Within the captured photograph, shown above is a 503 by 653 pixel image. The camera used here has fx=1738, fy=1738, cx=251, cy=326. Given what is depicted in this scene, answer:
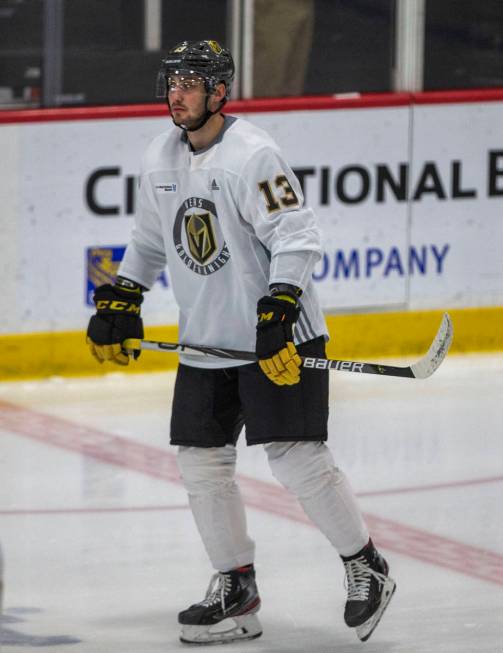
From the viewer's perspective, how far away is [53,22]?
21.7 ft

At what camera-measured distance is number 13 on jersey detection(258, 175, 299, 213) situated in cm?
362

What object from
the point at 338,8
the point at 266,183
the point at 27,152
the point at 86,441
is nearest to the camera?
the point at 266,183

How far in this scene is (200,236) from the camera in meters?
3.73

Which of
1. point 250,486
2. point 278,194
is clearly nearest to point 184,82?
point 278,194

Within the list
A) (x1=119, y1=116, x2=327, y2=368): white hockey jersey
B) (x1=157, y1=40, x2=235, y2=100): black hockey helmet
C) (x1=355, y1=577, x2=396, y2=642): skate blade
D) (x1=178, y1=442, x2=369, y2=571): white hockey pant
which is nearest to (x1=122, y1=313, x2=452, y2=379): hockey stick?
(x1=119, y1=116, x2=327, y2=368): white hockey jersey

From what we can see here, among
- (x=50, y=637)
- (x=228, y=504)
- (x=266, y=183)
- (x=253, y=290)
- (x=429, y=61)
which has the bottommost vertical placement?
(x=50, y=637)

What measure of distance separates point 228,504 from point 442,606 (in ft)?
2.06

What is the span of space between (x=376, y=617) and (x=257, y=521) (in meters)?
1.12

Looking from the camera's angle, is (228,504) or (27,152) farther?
(27,152)

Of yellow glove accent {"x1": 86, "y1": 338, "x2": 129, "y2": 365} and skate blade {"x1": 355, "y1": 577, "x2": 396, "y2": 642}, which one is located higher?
yellow glove accent {"x1": 86, "y1": 338, "x2": 129, "y2": 365}

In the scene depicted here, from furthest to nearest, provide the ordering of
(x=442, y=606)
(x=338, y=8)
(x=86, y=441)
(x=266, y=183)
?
(x=338, y=8), (x=86, y=441), (x=442, y=606), (x=266, y=183)

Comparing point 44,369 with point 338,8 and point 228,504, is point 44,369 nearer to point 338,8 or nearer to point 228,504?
point 338,8

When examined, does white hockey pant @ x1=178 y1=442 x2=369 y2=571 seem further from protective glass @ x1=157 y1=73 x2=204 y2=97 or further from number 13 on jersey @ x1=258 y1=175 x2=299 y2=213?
protective glass @ x1=157 y1=73 x2=204 y2=97

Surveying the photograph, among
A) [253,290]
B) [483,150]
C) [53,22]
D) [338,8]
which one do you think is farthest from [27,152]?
[253,290]
